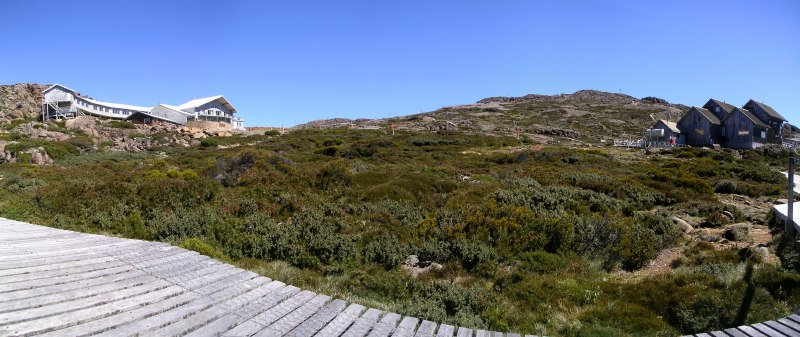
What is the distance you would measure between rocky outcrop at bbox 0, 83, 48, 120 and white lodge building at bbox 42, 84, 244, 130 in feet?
6.17

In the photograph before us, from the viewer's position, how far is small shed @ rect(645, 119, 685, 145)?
48219mm

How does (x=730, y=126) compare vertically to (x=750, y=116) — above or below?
below

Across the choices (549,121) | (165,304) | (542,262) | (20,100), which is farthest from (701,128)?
(20,100)

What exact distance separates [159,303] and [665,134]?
178ft

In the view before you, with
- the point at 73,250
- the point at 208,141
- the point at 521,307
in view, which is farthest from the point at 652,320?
the point at 208,141

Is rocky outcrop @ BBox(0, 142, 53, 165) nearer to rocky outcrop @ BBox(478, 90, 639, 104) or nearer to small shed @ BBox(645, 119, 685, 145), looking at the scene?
small shed @ BBox(645, 119, 685, 145)

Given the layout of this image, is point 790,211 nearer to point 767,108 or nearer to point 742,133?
point 742,133

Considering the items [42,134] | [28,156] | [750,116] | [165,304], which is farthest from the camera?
[750,116]

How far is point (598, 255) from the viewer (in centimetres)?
944

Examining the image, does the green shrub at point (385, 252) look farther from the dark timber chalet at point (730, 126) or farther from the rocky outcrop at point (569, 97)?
the rocky outcrop at point (569, 97)

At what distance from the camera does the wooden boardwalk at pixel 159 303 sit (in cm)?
382

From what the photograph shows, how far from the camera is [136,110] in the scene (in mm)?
73375

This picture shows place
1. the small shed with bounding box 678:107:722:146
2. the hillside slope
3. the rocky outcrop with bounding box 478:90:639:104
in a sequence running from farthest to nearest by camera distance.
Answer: the rocky outcrop with bounding box 478:90:639:104
the hillside slope
the small shed with bounding box 678:107:722:146

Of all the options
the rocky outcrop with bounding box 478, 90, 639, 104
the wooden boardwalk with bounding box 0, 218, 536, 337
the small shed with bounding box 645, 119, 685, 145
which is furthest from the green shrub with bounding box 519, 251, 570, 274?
the rocky outcrop with bounding box 478, 90, 639, 104
